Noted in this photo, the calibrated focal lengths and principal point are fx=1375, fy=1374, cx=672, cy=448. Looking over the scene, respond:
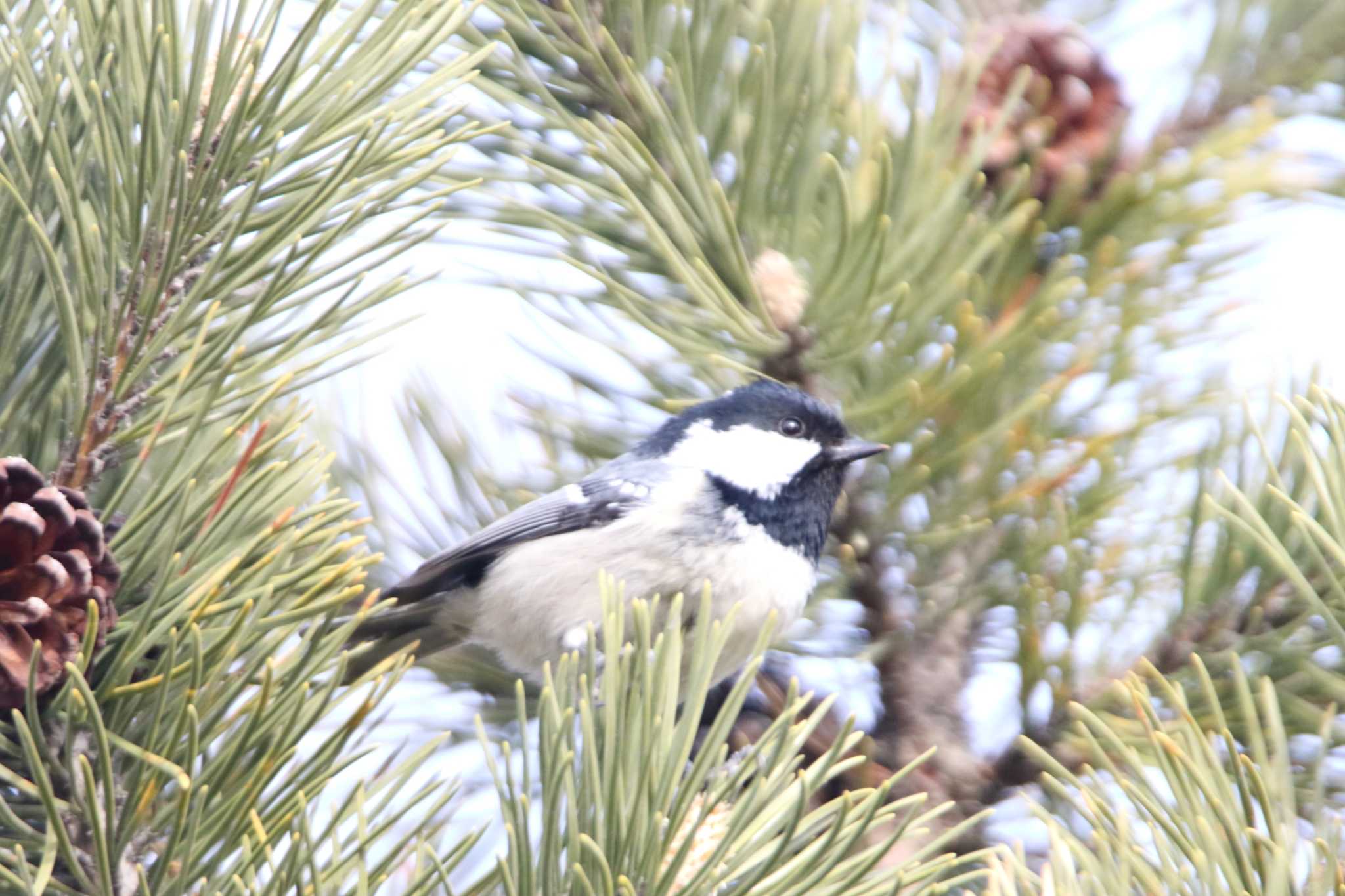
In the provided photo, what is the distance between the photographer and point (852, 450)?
3.86ft

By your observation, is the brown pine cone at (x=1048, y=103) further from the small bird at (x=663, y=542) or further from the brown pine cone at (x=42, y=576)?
the brown pine cone at (x=42, y=576)

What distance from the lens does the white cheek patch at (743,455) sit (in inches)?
55.8

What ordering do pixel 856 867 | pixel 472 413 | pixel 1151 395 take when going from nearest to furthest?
pixel 856 867 → pixel 1151 395 → pixel 472 413

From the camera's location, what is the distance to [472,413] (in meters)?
1.38

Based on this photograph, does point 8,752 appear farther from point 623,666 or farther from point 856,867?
point 856,867

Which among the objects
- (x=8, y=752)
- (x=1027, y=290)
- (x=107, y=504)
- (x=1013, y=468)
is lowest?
(x=8, y=752)

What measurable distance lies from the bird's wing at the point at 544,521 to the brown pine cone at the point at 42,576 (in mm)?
626

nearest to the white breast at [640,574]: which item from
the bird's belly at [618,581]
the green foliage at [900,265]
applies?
the bird's belly at [618,581]

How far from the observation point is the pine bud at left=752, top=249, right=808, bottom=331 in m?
1.02

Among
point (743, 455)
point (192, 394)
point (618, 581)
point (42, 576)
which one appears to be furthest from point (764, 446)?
point (42, 576)

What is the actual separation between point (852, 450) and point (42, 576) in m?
0.69

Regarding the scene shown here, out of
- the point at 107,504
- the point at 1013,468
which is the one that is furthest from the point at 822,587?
the point at 107,504

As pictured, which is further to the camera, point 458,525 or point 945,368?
point 458,525

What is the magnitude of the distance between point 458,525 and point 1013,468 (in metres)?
0.57
